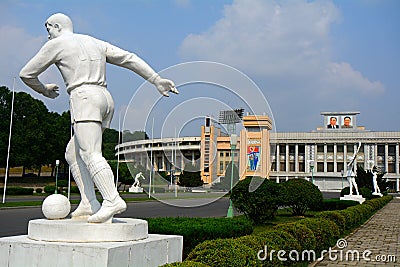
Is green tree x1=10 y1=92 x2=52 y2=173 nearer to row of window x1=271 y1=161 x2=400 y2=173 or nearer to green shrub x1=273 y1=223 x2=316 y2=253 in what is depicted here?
green shrub x1=273 y1=223 x2=316 y2=253

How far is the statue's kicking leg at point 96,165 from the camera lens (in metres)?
4.31

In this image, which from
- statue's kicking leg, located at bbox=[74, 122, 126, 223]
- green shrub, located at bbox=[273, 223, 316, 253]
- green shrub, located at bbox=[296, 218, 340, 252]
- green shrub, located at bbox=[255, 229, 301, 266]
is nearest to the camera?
statue's kicking leg, located at bbox=[74, 122, 126, 223]

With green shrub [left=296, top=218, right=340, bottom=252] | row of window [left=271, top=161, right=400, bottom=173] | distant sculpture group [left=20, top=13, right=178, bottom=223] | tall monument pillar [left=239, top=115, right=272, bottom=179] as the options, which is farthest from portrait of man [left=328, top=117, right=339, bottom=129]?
distant sculpture group [left=20, top=13, right=178, bottom=223]

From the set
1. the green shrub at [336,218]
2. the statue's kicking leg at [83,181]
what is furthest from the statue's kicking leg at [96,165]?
the green shrub at [336,218]

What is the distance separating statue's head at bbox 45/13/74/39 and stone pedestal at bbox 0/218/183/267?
195 centimetres

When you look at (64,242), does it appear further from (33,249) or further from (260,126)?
(260,126)

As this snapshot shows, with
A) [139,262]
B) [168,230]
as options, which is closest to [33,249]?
[139,262]

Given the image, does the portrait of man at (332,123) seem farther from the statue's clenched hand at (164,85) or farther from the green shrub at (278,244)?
the statue's clenched hand at (164,85)

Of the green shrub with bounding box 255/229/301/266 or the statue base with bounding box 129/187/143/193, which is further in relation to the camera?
the statue base with bounding box 129/187/143/193

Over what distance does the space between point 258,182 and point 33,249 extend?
1033 cm

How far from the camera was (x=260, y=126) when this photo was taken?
9648mm

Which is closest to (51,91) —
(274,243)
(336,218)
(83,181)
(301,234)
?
(83,181)

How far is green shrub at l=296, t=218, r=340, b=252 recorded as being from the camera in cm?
947

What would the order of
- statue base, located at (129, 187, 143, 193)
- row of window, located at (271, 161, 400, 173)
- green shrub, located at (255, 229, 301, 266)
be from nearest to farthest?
green shrub, located at (255, 229, 301, 266)
statue base, located at (129, 187, 143, 193)
row of window, located at (271, 161, 400, 173)
